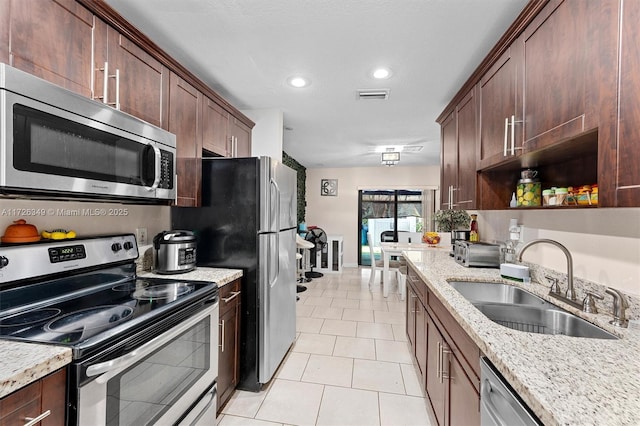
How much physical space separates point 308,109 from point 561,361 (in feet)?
9.26

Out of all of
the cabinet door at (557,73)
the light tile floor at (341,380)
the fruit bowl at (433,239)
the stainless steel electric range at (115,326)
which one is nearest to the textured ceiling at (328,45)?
the cabinet door at (557,73)

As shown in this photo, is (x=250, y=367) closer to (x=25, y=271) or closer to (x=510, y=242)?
(x=25, y=271)

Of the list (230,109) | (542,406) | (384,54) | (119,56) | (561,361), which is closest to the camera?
(542,406)

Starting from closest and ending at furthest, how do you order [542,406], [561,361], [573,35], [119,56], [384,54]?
1. [542,406]
2. [561,361]
3. [573,35]
4. [119,56]
5. [384,54]

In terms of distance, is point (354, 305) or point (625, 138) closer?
point (625, 138)

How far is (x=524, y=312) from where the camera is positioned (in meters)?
1.47

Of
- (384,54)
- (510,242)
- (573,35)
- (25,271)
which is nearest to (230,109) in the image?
(384,54)

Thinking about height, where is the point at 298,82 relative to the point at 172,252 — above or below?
above

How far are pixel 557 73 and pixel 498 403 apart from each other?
4.23 ft

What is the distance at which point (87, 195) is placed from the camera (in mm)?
1329

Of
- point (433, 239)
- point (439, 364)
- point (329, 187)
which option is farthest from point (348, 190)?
point (439, 364)

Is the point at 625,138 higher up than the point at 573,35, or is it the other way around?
the point at 573,35

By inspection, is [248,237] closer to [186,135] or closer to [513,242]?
[186,135]

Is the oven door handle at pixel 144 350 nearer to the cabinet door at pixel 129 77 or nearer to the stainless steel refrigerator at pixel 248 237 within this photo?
the stainless steel refrigerator at pixel 248 237
